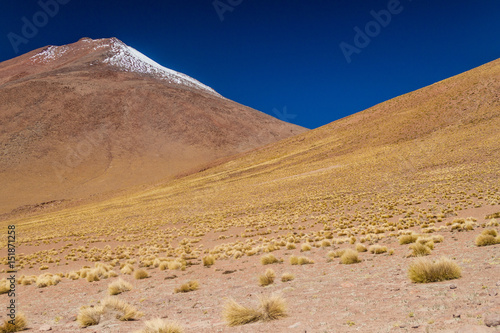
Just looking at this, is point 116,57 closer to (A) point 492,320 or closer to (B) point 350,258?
(B) point 350,258

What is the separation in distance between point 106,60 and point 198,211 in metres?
121

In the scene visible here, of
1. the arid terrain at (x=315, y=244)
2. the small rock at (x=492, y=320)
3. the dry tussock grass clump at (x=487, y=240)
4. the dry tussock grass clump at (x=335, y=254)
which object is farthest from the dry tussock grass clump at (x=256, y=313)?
the dry tussock grass clump at (x=487, y=240)

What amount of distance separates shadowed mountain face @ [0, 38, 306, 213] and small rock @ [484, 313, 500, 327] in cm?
7254

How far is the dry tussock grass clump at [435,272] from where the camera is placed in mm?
6277

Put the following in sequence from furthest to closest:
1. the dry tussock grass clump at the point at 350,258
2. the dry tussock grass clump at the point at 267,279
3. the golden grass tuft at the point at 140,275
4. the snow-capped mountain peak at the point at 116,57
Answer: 1. the snow-capped mountain peak at the point at 116,57
2. the golden grass tuft at the point at 140,275
3. the dry tussock grass clump at the point at 350,258
4. the dry tussock grass clump at the point at 267,279

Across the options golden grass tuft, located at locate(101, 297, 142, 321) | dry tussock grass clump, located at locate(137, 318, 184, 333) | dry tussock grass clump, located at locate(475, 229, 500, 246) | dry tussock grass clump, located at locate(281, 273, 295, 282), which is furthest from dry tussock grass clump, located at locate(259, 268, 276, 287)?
dry tussock grass clump, located at locate(475, 229, 500, 246)

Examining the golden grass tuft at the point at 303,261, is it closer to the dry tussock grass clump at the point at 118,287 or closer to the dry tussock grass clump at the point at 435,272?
the dry tussock grass clump at the point at 435,272

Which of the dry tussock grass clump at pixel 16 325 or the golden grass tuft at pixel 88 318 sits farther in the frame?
the dry tussock grass clump at pixel 16 325

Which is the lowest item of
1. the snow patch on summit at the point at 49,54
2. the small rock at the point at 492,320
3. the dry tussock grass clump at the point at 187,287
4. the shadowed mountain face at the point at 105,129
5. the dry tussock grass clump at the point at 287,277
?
the dry tussock grass clump at the point at 287,277

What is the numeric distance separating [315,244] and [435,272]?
8.16m

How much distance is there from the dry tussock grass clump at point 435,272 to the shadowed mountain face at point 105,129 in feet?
231

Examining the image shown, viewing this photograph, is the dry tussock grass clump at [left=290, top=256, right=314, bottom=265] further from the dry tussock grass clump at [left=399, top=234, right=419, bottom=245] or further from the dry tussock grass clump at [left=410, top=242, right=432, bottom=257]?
the dry tussock grass clump at [left=399, top=234, right=419, bottom=245]

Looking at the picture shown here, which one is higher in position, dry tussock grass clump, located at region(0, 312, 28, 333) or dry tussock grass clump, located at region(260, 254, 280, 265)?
dry tussock grass clump, located at region(0, 312, 28, 333)

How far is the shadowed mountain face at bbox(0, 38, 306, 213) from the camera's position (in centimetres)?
7500
